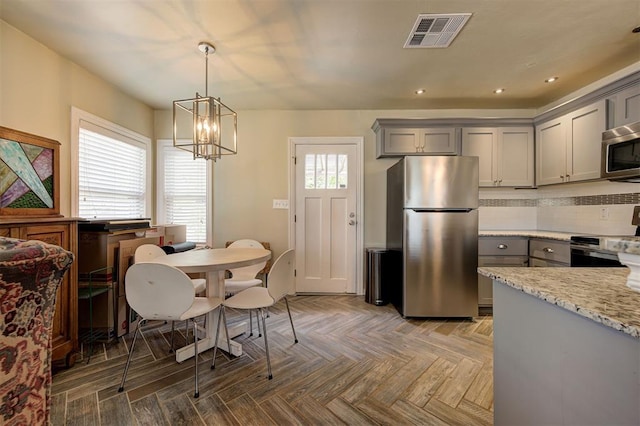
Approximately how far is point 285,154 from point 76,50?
84.1 inches

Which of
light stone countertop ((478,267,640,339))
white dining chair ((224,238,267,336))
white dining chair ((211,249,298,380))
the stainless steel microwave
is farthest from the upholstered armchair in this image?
the stainless steel microwave

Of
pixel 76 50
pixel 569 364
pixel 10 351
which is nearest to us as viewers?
pixel 10 351

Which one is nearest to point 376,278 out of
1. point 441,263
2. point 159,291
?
point 441,263

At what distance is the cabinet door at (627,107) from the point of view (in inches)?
83.9

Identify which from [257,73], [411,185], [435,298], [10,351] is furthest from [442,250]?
[10,351]

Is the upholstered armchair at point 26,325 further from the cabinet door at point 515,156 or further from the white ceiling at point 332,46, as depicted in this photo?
the cabinet door at point 515,156

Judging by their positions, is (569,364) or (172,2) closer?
(569,364)

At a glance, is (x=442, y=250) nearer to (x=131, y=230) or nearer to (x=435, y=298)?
(x=435, y=298)

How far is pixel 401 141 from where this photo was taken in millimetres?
3201

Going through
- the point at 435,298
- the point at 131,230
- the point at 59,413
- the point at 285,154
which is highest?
the point at 285,154

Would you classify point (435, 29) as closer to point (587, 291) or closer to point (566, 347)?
point (587, 291)

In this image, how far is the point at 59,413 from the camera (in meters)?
1.46

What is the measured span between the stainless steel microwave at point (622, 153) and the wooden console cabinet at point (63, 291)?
4.06 meters

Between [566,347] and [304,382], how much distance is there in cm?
145
